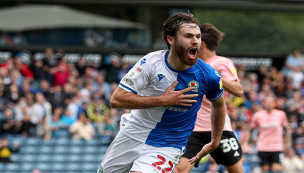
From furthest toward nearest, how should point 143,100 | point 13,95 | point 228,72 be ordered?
1. point 13,95
2. point 228,72
3. point 143,100

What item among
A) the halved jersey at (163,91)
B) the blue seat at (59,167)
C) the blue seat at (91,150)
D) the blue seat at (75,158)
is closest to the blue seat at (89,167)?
the blue seat at (75,158)

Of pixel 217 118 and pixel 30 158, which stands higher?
pixel 217 118

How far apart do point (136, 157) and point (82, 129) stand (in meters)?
9.92

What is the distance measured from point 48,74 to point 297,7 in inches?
482

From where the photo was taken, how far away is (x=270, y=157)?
11.0 m

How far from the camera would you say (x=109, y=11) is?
20.1 m

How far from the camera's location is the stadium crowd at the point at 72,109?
13.8m

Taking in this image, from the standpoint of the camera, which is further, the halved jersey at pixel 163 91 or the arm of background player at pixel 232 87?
the arm of background player at pixel 232 87

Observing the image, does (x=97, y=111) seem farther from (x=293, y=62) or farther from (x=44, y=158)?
(x=293, y=62)

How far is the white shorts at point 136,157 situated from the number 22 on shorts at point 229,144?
1.25m

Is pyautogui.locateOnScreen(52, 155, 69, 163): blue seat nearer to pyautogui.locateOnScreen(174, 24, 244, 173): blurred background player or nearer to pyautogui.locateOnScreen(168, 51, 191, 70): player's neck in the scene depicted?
pyautogui.locateOnScreen(174, 24, 244, 173): blurred background player

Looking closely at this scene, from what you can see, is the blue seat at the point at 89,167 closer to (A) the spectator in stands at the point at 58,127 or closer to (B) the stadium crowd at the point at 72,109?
(B) the stadium crowd at the point at 72,109

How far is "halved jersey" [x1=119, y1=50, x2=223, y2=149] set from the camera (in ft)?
13.9

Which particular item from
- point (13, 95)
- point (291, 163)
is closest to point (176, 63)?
point (291, 163)
